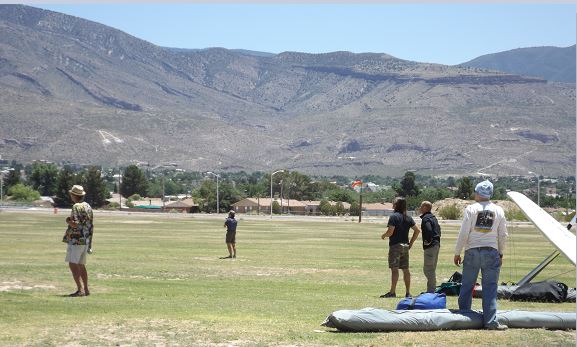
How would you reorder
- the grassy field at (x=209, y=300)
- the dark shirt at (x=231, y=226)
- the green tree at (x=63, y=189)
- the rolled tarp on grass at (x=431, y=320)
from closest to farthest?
1. the grassy field at (x=209, y=300)
2. the rolled tarp on grass at (x=431, y=320)
3. the dark shirt at (x=231, y=226)
4. the green tree at (x=63, y=189)

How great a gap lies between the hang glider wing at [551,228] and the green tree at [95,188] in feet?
479

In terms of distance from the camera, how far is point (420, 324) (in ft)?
→ 49.7

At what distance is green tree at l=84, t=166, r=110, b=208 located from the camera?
525 ft

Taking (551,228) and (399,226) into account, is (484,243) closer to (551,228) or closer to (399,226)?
(551,228)

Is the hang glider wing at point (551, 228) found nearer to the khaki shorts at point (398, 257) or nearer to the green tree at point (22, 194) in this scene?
the khaki shorts at point (398, 257)

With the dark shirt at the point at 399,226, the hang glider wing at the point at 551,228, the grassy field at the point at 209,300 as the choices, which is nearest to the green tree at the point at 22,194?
the grassy field at the point at 209,300

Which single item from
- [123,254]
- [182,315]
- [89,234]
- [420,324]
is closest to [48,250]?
[123,254]

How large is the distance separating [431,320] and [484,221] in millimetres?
1673

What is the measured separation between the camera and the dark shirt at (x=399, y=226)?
20.4 meters

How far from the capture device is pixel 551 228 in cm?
1341

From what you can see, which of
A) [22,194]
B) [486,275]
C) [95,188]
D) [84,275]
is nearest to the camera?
[486,275]

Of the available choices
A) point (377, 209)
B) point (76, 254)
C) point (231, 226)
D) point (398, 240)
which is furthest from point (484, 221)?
point (377, 209)

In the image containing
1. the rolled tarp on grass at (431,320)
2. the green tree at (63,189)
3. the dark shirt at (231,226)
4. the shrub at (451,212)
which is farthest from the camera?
the green tree at (63,189)

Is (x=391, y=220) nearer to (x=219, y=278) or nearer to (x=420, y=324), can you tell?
(x=420, y=324)
